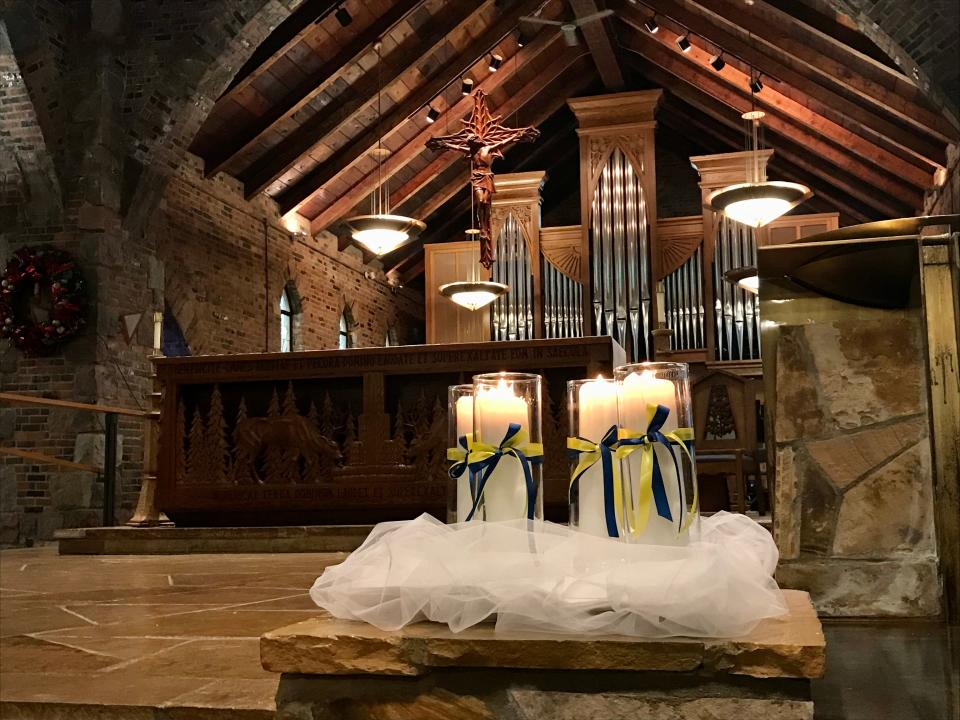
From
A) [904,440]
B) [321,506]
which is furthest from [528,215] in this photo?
[904,440]

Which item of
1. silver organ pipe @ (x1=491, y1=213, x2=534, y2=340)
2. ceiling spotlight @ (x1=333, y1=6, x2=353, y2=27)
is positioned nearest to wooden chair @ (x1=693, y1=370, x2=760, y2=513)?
ceiling spotlight @ (x1=333, y1=6, x2=353, y2=27)

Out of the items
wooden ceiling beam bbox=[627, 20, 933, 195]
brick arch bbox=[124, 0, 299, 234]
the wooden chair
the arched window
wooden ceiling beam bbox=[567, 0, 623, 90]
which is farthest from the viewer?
the arched window

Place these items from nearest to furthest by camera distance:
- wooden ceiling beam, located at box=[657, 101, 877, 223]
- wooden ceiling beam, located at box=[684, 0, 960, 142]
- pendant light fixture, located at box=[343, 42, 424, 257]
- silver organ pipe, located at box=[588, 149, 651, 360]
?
wooden ceiling beam, located at box=[684, 0, 960, 142] → pendant light fixture, located at box=[343, 42, 424, 257] → silver organ pipe, located at box=[588, 149, 651, 360] → wooden ceiling beam, located at box=[657, 101, 877, 223]

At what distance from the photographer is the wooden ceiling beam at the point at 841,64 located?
24.4 ft

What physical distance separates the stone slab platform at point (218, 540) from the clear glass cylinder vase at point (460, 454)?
286 centimetres

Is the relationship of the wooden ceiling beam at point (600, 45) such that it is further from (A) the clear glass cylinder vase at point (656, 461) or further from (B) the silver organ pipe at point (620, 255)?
(A) the clear glass cylinder vase at point (656, 461)

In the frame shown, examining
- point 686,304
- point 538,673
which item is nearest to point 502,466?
point 538,673

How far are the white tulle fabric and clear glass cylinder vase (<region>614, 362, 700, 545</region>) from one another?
0.12ft

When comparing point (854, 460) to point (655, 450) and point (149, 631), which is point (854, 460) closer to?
point (655, 450)

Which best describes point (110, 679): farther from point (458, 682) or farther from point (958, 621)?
point (958, 621)

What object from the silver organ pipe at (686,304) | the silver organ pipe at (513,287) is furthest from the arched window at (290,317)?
the silver organ pipe at (686,304)

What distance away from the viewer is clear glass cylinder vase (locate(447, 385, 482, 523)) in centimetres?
122

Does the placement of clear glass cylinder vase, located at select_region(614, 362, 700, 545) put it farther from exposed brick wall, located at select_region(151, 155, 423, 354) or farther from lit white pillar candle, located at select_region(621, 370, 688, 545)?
exposed brick wall, located at select_region(151, 155, 423, 354)

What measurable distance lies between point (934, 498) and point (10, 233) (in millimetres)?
7074
